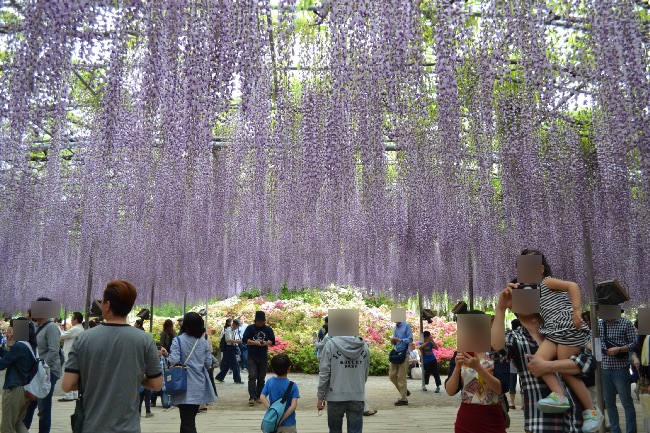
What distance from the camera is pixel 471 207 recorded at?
8.84 metres

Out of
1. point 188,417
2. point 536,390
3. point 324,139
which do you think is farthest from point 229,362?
point 536,390

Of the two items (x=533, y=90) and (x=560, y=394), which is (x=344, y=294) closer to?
(x=533, y=90)

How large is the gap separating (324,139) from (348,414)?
9.89 ft

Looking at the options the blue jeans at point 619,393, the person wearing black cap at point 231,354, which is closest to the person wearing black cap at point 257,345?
the person wearing black cap at point 231,354

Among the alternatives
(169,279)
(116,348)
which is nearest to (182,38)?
(116,348)

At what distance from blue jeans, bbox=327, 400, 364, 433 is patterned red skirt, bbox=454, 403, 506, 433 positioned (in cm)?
175

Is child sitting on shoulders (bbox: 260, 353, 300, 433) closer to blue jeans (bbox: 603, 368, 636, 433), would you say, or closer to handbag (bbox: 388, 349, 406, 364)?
blue jeans (bbox: 603, 368, 636, 433)

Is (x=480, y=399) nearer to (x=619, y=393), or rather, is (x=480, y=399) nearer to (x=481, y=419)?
(x=481, y=419)

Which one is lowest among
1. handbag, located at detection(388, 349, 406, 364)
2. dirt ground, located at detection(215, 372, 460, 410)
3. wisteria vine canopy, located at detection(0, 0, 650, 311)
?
dirt ground, located at detection(215, 372, 460, 410)

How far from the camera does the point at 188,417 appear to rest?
14.0 feet

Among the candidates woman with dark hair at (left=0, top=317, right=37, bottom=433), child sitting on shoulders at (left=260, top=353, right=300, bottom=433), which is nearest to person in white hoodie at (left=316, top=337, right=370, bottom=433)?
child sitting on shoulders at (left=260, top=353, right=300, bottom=433)

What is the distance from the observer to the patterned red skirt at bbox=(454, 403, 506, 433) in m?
2.53

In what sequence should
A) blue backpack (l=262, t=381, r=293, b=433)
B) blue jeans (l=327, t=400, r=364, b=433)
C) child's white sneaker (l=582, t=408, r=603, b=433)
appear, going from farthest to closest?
blue jeans (l=327, t=400, r=364, b=433)
blue backpack (l=262, t=381, r=293, b=433)
child's white sneaker (l=582, t=408, r=603, b=433)

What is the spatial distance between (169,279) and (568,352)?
1078cm
